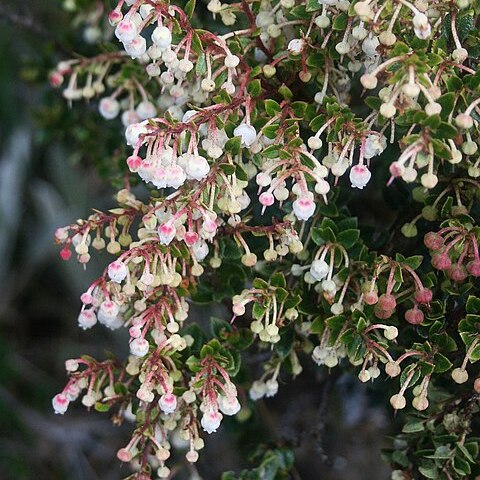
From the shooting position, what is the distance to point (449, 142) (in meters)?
0.72

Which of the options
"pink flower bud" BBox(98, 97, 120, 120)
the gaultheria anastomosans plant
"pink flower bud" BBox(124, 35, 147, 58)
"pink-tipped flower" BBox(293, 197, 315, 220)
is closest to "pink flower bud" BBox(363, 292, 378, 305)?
the gaultheria anastomosans plant

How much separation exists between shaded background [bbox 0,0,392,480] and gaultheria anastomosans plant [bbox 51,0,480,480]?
0.90ft

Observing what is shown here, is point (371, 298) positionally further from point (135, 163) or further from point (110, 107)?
point (110, 107)

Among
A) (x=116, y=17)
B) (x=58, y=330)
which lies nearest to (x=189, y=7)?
(x=116, y=17)

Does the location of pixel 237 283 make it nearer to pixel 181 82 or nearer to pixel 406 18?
pixel 181 82

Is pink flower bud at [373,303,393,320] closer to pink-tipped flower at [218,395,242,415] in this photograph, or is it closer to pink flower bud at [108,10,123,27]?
pink-tipped flower at [218,395,242,415]

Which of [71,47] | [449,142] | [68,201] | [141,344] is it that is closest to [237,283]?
[141,344]

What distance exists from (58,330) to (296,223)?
1.40 m

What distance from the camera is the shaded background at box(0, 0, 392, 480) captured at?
129 centimetres

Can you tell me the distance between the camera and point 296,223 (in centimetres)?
90

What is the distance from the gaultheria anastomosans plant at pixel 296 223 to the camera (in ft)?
2.37

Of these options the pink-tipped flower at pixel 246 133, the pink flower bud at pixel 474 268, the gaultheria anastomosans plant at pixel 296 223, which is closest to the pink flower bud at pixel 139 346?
the gaultheria anastomosans plant at pixel 296 223

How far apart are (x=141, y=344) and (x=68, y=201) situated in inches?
51.2

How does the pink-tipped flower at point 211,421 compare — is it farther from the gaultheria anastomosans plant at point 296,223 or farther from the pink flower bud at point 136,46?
the pink flower bud at point 136,46
